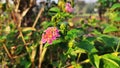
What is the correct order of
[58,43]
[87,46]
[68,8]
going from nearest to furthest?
[87,46]
[58,43]
[68,8]

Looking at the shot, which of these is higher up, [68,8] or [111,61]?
[68,8]

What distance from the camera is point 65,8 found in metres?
2.36

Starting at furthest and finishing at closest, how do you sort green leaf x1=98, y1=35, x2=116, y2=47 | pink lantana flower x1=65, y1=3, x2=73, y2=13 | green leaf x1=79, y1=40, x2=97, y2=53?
pink lantana flower x1=65, y1=3, x2=73, y2=13, green leaf x1=98, y1=35, x2=116, y2=47, green leaf x1=79, y1=40, x2=97, y2=53

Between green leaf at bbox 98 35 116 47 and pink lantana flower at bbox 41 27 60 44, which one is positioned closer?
pink lantana flower at bbox 41 27 60 44

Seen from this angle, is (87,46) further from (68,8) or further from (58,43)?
(68,8)

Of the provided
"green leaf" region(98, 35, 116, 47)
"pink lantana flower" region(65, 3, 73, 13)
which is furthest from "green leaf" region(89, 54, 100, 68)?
"pink lantana flower" region(65, 3, 73, 13)

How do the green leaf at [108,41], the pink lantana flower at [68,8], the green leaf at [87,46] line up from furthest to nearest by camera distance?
the pink lantana flower at [68,8], the green leaf at [108,41], the green leaf at [87,46]

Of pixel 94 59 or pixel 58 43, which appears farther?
pixel 58 43

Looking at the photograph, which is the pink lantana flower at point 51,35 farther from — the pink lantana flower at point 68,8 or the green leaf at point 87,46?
the pink lantana flower at point 68,8

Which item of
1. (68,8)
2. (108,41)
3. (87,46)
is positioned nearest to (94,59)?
(87,46)

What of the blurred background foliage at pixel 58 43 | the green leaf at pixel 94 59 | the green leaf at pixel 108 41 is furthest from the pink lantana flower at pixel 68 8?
the green leaf at pixel 94 59

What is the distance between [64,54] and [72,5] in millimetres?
394

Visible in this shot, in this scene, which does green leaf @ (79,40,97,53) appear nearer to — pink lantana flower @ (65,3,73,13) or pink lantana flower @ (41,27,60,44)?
pink lantana flower @ (41,27,60,44)

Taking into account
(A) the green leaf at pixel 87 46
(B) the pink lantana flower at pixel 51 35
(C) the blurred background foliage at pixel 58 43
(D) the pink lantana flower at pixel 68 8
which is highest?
(D) the pink lantana flower at pixel 68 8
